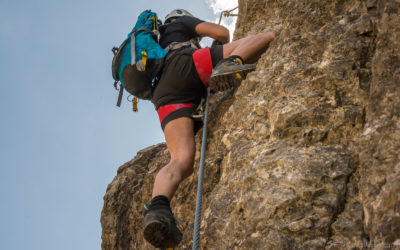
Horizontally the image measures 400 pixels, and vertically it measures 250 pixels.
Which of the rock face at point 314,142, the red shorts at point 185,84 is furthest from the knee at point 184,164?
the red shorts at point 185,84

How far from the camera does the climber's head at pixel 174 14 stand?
19.3 feet

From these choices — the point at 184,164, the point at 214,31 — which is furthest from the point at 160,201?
the point at 214,31

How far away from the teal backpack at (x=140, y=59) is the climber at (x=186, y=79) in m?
0.14

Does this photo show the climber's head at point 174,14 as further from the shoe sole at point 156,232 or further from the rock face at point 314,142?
the shoe sole at point 156,232

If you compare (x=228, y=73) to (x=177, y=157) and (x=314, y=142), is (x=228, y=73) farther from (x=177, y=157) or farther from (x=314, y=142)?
(x=314, y=142)

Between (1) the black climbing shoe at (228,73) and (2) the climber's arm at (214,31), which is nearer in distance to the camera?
(1) the black climbing shoe at (228,73)

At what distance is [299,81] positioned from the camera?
376 centimetres

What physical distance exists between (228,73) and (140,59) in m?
1.17

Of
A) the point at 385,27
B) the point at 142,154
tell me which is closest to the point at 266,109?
the point at 385,27

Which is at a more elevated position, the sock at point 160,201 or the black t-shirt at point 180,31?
the black t-shirt at point 180,31

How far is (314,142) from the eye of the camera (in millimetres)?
3330

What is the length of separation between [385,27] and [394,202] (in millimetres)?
1356

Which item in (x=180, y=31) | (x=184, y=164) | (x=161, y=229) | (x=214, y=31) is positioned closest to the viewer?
(x=161, y=229)

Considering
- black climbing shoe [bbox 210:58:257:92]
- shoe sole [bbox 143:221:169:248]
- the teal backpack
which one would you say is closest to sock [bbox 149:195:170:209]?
shoe sole [bbox 143:221:169:248]
